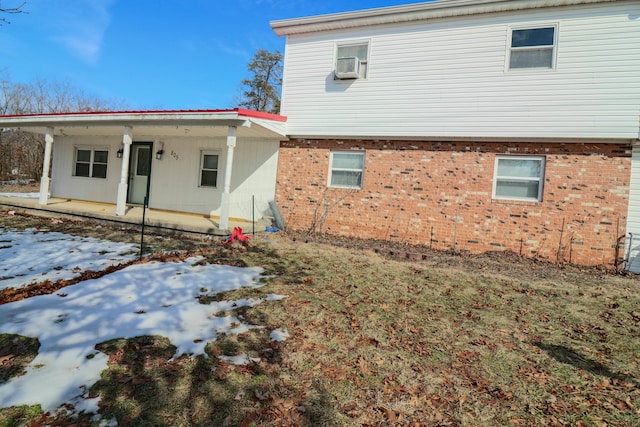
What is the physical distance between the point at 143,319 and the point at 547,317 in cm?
503

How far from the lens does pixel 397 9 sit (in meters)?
9.25

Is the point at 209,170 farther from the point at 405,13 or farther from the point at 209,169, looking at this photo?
the point at 405,13

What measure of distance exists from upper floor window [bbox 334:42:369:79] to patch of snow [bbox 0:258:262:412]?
652cm

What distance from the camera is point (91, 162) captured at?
44.4ft

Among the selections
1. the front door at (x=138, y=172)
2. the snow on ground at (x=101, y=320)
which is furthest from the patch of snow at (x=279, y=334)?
the front door at (x=138, y=172)

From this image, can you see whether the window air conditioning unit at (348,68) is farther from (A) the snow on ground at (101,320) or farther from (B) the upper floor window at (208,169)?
(A) the snow on ground at (101,320)

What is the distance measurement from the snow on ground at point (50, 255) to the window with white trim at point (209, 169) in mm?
4071

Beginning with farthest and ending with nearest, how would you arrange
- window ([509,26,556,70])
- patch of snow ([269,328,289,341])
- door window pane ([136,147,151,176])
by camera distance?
1. door window pane ([136,147,151,176])
2. window ([509,26,556,70])
3. patch of snow ([269,328,289,341])

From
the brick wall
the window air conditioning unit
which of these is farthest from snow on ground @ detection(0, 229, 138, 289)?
the window air conditioning unit

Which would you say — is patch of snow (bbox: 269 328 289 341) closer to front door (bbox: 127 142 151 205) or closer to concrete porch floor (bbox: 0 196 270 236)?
concrete porch floor (bbox: 0 196 270 236)

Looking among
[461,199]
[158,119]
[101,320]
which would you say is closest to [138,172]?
[158,119]

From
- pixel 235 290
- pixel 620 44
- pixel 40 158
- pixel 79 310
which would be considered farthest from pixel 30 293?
pixel 40 158

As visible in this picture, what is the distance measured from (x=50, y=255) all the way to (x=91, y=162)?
821cm

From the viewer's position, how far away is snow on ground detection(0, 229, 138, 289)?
17.8 feet
